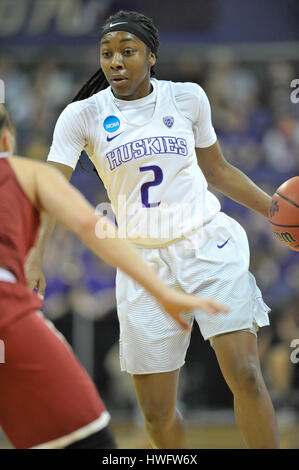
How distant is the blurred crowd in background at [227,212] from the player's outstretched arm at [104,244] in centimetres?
612

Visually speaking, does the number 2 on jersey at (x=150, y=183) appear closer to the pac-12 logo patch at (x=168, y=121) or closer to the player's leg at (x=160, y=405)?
the pac-12 logo patch at (x=168, y=121)

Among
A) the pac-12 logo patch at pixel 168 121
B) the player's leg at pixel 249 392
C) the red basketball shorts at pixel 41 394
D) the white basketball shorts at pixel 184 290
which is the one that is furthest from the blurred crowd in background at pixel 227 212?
the red basketball shorts at pixel 41 394

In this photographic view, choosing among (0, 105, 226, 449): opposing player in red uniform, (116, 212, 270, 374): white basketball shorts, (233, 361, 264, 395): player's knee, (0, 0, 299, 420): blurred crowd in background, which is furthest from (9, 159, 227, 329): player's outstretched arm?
(0, 0, 299, 420): blurred crowd in background

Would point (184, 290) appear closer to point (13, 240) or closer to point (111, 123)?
point (111, 123)

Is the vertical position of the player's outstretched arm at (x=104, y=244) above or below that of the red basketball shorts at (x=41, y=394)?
above

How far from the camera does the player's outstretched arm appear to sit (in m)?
2.48

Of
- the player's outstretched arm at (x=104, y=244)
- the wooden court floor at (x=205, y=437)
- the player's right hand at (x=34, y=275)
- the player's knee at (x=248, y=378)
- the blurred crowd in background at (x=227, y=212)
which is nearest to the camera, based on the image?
the player's outstretched arm at (x=104, y=244)

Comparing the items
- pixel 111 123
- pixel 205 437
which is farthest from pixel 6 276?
pixel 205 437

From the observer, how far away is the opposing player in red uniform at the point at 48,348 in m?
2.50

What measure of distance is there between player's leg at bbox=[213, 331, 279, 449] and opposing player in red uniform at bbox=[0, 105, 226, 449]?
123 centimetres

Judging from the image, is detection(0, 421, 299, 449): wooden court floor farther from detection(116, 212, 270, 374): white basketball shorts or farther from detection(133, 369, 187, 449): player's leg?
detection(116, 212, 270, 374): white basketball shorts

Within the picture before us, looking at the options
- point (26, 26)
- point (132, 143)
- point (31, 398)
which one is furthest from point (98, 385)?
point (31, 398)

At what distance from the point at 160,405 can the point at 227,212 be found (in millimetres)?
5828

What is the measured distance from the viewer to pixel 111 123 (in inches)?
160
